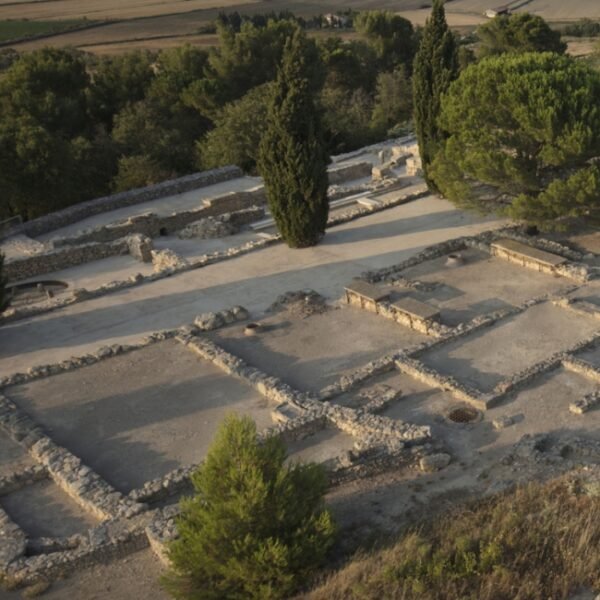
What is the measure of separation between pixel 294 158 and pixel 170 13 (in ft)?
216

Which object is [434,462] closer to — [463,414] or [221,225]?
[463,414]

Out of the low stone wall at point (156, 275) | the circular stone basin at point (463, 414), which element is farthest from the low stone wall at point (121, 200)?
the circular stone basin at point (463, 414)

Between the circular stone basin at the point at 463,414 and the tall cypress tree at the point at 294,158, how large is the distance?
953 cm

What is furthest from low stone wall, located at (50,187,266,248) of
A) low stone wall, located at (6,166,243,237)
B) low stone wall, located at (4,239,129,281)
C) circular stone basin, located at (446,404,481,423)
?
circular stone basin, located at (446,404,481,423)

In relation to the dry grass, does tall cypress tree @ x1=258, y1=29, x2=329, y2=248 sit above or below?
above

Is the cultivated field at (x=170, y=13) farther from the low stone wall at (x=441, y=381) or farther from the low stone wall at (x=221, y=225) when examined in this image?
the low stone wall at (x=441, y=381)

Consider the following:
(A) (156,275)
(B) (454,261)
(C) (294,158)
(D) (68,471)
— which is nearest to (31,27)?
(C) (294,158)

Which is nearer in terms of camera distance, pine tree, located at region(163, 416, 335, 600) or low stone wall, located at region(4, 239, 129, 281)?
pine tree, located at region(163, 416, 335, 600)

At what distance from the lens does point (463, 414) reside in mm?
15039

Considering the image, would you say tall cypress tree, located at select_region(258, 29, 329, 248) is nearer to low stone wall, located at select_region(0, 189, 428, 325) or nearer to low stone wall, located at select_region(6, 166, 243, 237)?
low stone wall, located at select_region(0, 189, 428, 325)

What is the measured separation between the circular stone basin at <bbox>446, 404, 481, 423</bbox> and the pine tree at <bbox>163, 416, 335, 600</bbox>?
5.08 meters

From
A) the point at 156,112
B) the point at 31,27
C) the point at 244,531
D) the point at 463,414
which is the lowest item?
the point at 463,414

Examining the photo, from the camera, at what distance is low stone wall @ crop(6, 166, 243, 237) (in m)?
26.9

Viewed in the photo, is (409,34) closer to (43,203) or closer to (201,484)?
(43,203)
